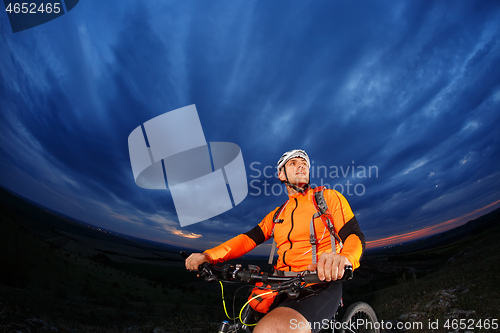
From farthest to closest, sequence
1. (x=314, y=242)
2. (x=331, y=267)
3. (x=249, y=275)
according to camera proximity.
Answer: (x=314, y=242) < (x=249, y=275) < (x=331, y=267)

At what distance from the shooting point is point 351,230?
3.09 metres

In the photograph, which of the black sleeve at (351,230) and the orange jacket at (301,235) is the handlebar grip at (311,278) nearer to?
the orange jacket at (301,235)

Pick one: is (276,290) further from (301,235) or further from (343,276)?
(301,235)

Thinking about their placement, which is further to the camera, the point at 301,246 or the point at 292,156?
the point at 292,156

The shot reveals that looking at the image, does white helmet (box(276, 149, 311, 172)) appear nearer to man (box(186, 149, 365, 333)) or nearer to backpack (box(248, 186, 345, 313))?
man (box(186, 149, 365, 333))

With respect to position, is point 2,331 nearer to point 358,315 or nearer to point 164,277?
point 358,315

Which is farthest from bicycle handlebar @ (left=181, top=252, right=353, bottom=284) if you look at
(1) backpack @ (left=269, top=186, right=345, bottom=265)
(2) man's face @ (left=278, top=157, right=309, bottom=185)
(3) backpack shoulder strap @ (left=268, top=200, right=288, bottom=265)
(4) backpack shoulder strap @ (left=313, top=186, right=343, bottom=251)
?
(2) man's face @ (left=278, top=157, right=309, bottom=185)

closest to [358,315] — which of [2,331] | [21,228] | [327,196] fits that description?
[327,196]

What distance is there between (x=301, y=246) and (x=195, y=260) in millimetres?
1498

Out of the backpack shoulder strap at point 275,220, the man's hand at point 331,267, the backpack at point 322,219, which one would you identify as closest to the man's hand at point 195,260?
the backpack shoulder strap at point 275,220

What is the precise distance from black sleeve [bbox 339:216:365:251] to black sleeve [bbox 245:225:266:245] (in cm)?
149

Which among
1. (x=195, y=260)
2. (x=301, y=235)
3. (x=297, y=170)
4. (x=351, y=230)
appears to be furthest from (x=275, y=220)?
(x=195, y=260)

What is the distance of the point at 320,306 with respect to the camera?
106 inches

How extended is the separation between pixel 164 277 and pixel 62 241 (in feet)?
71.3
